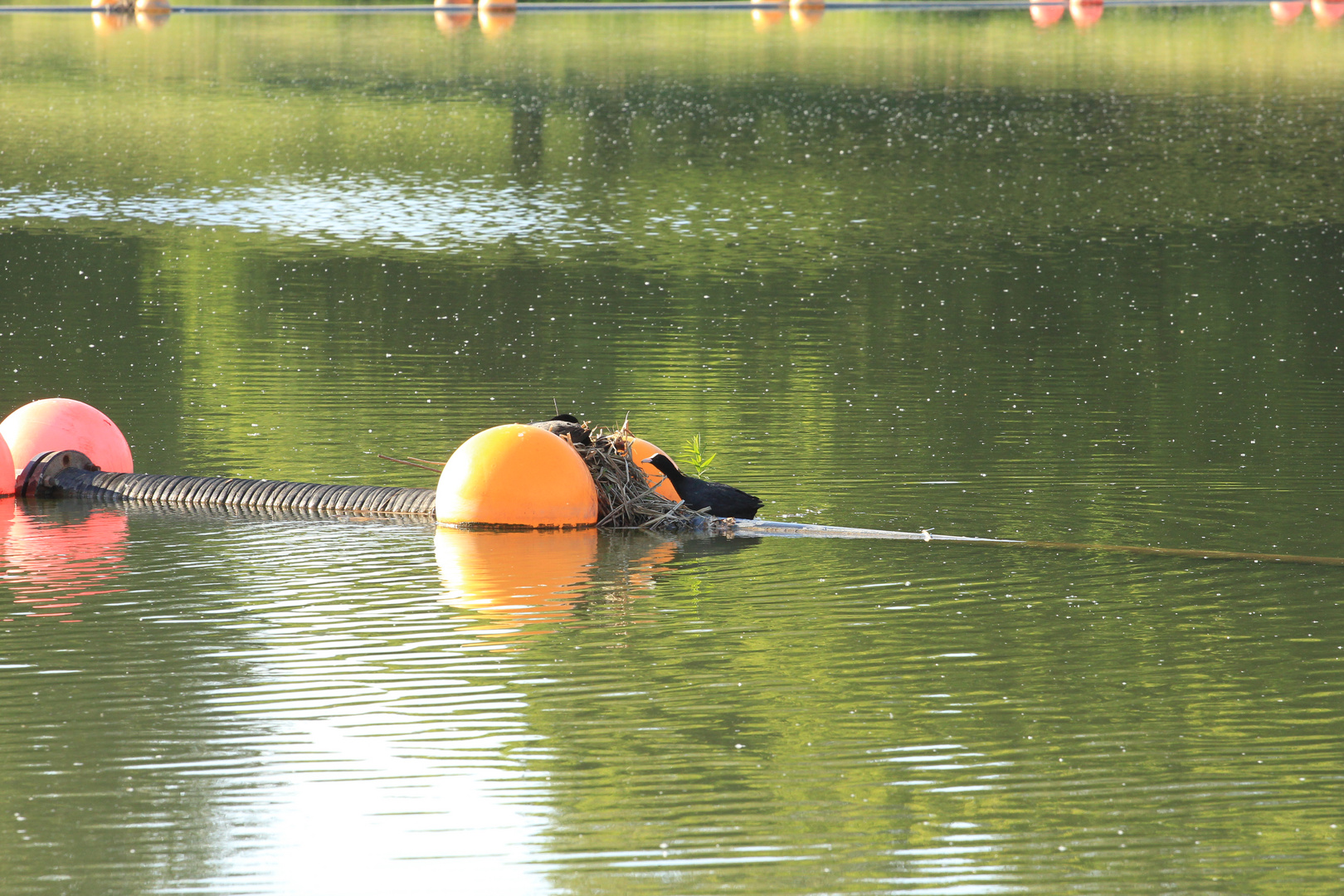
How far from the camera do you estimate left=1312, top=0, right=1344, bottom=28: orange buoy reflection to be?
197 feet

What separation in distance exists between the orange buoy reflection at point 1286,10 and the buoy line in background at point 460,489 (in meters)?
53.6

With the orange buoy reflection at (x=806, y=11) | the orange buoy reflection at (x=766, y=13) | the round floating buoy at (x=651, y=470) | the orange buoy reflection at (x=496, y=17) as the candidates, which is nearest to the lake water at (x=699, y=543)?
the round floating buoy at (x=651, y=470)

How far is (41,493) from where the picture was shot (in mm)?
12023

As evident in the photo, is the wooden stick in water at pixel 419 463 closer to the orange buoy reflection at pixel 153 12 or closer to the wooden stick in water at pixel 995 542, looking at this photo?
the wooden stick in water at pixel 995 542

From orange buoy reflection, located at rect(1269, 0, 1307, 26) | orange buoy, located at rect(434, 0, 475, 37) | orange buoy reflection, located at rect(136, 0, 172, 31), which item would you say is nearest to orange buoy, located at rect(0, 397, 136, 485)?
orange buoy, located at rect(434, 0, 475, 37)

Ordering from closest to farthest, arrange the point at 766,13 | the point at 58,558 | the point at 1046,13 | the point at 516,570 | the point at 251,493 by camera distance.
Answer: the point at 516,570
the point at 58,558
the point at 251,493
the point at 1046,13
the point at 766,13

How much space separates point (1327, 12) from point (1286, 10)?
4.13 feet

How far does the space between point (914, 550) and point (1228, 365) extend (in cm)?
670

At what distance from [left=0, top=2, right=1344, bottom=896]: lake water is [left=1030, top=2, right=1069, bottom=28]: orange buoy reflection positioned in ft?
100.0

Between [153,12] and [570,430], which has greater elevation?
[153,12]

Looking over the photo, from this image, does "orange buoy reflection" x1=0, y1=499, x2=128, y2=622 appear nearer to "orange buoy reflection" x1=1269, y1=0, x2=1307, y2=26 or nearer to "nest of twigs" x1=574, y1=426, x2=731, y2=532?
"nest of twigs" x1=574, y1=426, x2=731, y2=532

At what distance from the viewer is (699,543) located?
10797 mm

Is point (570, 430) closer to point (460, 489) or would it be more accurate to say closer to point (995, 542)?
point (460, 489)

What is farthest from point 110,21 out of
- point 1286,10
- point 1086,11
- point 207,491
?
point 207,491
